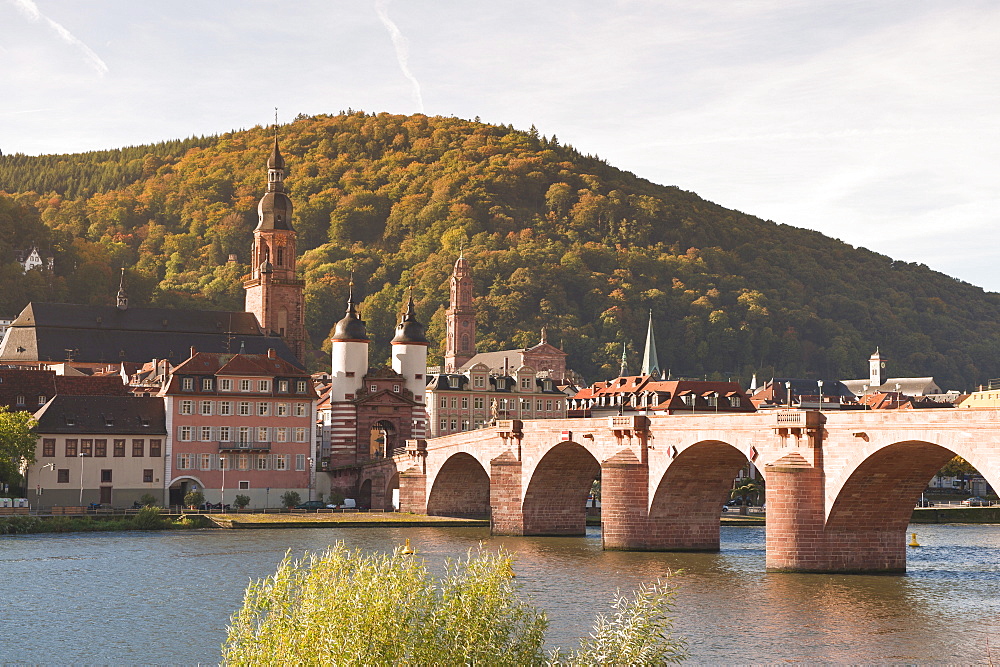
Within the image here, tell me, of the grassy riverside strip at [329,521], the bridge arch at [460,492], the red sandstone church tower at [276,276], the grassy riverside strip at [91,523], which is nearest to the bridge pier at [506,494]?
the grassy riverside strip at [329,521]

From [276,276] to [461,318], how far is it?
120 ft

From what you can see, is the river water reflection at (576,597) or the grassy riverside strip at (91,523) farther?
the grassy riverside strip at (91,523)

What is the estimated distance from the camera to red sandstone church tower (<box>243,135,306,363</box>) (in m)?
156

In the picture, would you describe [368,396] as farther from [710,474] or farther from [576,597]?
[576,597]

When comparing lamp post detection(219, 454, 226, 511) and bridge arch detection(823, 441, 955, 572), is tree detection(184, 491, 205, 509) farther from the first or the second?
bridge arch detection(823, 441, 955, 572)

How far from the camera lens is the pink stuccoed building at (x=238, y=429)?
100750 millimetres

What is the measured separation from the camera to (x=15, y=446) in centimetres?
8981

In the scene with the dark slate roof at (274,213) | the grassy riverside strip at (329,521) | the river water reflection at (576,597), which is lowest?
the river water reflection at (576,597)

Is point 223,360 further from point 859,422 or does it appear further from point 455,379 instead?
point 859,422

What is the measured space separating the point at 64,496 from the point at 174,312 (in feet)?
178

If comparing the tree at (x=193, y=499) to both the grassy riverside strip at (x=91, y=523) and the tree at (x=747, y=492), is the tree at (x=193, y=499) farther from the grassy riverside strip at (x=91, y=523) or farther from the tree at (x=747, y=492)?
the tree at (x=747, y=492)

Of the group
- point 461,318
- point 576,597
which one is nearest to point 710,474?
point 576,597

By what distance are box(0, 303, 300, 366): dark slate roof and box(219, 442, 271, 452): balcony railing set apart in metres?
29.9

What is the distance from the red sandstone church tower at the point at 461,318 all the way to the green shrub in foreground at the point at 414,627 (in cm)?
16064
